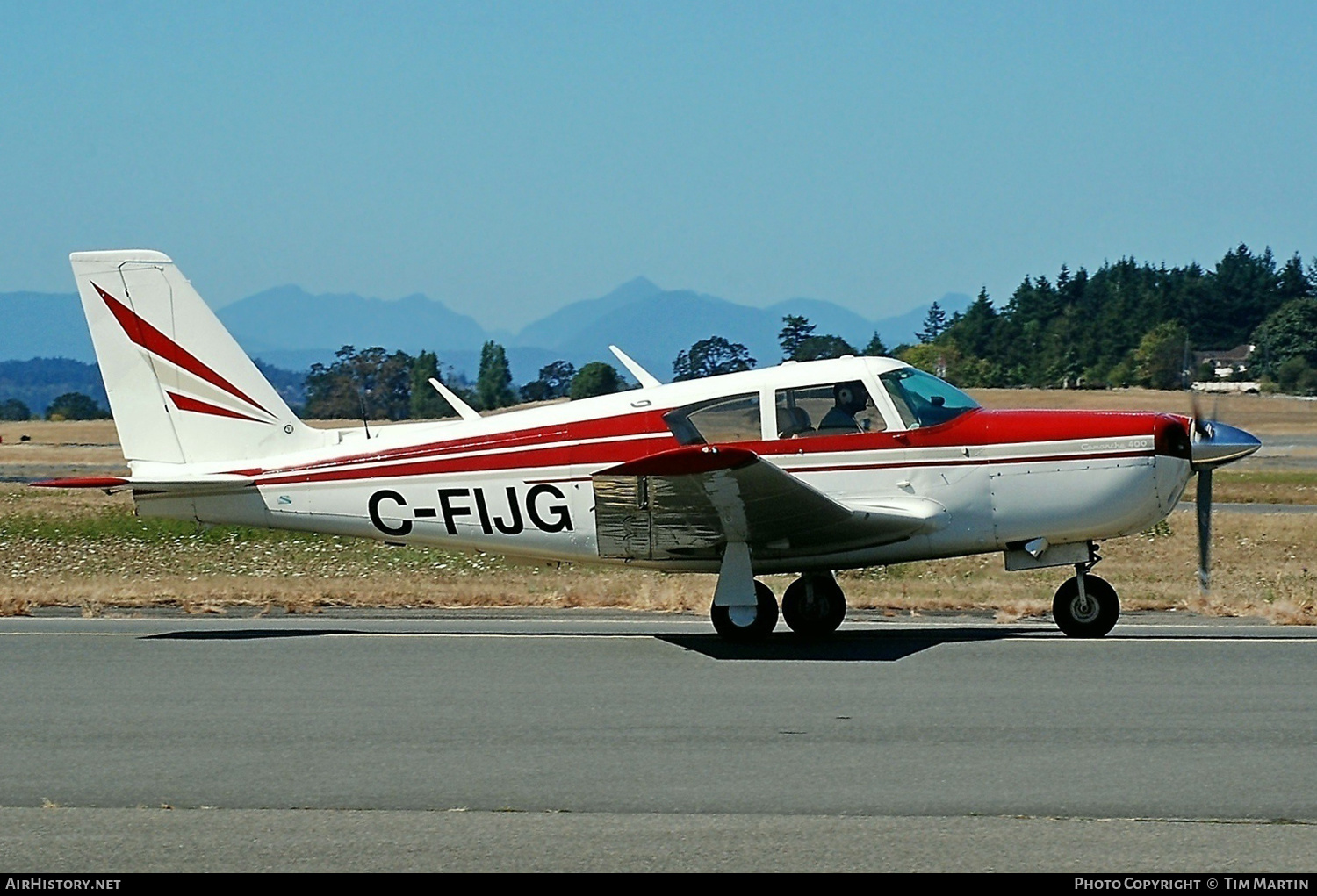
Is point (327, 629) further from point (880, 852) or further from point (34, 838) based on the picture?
point (880, 852)

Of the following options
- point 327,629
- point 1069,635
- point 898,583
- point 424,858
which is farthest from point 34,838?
point 898,583

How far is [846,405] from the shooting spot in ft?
38.2

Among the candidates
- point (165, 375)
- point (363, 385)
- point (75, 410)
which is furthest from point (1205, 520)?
point (75, 410)

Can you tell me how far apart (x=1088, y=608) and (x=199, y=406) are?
7.36 metres

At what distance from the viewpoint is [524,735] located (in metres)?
8.10

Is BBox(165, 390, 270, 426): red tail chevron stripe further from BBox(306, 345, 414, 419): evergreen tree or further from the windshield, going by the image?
BBox(306, 345, 414, 419): evergreen tree

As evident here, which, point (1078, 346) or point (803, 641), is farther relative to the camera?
point (1078, 346)

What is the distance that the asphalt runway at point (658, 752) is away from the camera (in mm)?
5844

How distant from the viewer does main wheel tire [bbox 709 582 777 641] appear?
11445mm

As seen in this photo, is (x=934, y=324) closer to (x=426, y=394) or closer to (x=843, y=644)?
(x=426, y=394)

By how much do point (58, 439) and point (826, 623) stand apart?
67.2m

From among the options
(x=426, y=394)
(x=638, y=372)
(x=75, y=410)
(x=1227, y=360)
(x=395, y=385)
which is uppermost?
(x=75, y=410)

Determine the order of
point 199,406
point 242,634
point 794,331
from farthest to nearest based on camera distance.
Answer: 1. point 794,331
2. point 199,406
3. point 242,634

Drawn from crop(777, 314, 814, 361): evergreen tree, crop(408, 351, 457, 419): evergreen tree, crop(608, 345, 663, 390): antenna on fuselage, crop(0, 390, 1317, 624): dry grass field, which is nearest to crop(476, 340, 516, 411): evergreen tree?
crop(408, 351, 457, 419): evergreen tree
